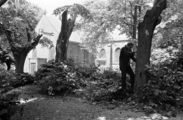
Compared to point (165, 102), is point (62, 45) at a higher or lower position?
higher

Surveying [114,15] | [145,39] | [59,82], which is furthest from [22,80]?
[114,15]

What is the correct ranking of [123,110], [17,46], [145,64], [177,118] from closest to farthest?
1. [177,118]
2. [123,110]
3. [145,64]
4. [17,46]

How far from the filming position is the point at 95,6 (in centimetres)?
1645

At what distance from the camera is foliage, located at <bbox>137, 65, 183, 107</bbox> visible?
5.98m

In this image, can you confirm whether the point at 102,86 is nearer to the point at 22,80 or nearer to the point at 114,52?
the point at 22,80

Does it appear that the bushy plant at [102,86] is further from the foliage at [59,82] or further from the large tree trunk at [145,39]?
the large tree trunk at [145,39]

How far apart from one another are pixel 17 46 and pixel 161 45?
10595 mm

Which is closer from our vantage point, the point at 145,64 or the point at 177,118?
the point at 177,118

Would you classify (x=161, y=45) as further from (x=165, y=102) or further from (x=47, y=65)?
(x=47, y=65)

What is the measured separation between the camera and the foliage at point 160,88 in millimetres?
5977

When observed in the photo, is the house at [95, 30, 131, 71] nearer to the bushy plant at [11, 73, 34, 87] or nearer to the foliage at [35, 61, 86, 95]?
the bushy plant at [11, 73, 34, 87]

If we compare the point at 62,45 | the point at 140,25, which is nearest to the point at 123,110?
the point at 140,25

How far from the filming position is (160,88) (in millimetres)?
6359

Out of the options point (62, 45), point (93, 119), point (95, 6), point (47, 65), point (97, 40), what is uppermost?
point (95, 6)
